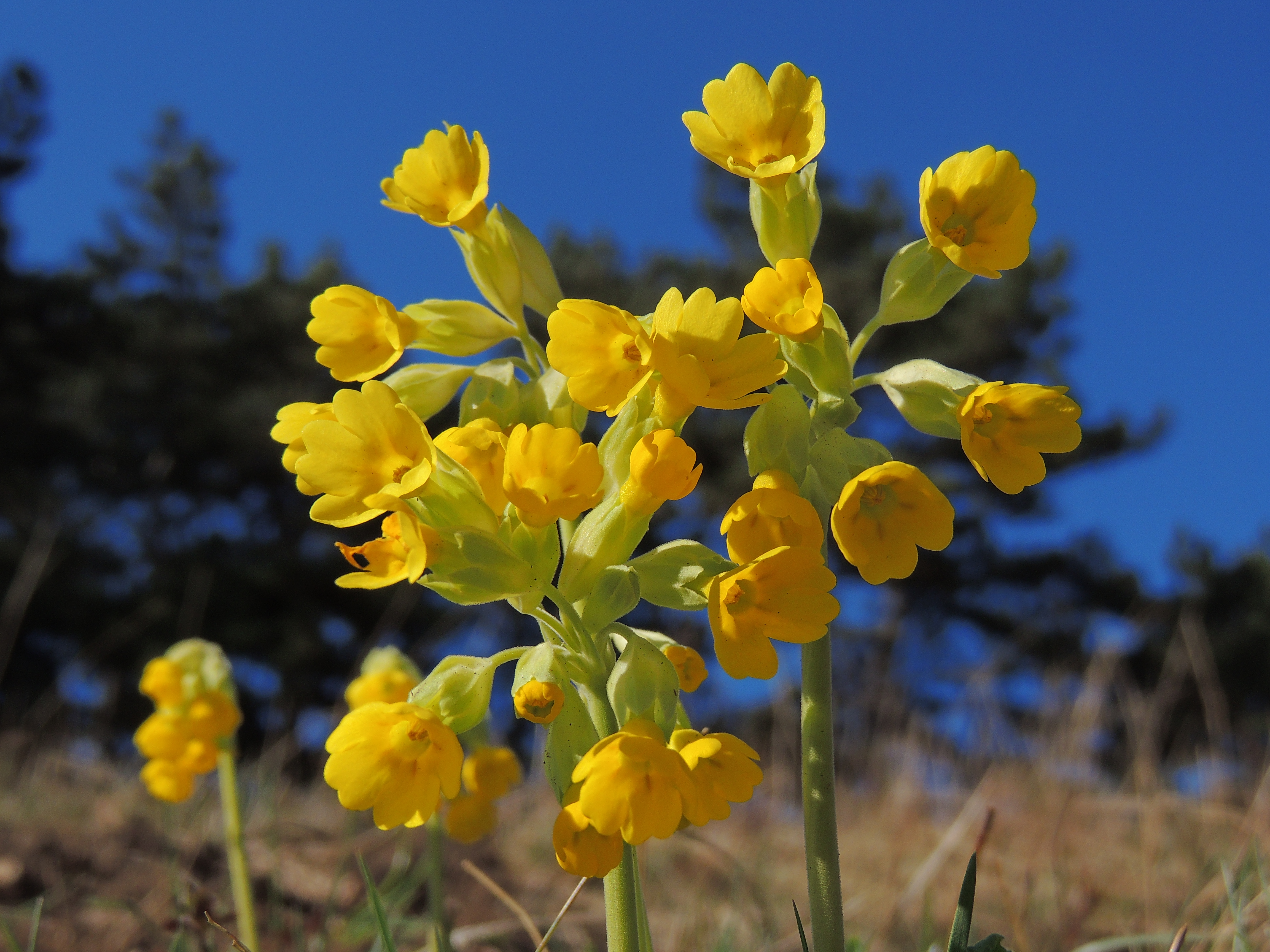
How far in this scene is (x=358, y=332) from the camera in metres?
1.20

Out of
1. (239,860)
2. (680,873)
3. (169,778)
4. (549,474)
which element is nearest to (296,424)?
(549,474)

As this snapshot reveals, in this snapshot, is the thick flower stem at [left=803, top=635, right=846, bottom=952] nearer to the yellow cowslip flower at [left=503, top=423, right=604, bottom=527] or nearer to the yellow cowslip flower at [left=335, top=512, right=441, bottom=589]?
the yellow cowslip flower at [left=503, top=423, right=604, bottom=527]

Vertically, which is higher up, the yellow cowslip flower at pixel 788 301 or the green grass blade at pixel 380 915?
the yellow cowslip flower at pixel 788 301

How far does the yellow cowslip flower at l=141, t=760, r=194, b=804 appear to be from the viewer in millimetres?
2031

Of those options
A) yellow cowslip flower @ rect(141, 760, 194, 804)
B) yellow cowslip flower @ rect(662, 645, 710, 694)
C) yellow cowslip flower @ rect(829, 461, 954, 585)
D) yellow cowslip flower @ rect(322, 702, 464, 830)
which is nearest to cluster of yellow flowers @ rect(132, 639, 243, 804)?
yellow cowslip flower @ rect(141, 760, 194, 804)

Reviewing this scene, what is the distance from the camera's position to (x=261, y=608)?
47.8ft

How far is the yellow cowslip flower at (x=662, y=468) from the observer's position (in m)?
0.95

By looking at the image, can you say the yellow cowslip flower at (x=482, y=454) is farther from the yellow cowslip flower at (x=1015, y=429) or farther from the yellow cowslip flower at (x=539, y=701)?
the yellow cowslip flower at (x=1015, y=429)

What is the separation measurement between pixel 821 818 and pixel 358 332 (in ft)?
2.43

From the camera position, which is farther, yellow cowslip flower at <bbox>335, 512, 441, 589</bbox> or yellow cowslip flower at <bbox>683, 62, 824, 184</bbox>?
yellow cowslip flower at <bbox>683, 62, 824, 184</bbox>

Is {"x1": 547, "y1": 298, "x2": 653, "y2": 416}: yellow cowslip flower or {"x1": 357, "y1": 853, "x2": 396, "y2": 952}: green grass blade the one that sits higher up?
{"x1": 547, "y1": 298, "x2": 653, "y2": 416}: yellow cowslip flower

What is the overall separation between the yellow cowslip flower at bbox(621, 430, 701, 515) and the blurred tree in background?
463 inches

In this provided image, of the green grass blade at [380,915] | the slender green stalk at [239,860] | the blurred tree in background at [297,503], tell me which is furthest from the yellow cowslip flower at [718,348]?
the blurred tree in background at [297,503]

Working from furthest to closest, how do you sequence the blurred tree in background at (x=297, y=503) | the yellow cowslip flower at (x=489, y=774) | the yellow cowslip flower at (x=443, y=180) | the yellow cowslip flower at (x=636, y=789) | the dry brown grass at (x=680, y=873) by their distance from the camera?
the blurred tree in background at (x=297, y=503) < the dry brown grass at (x=680, y=873) < the yellow cowslip flower at (x=489, y=774) < the yellow cowslip flower at (x=443, y=180) < the yellow cowslip flower at (x=636, y=789)
